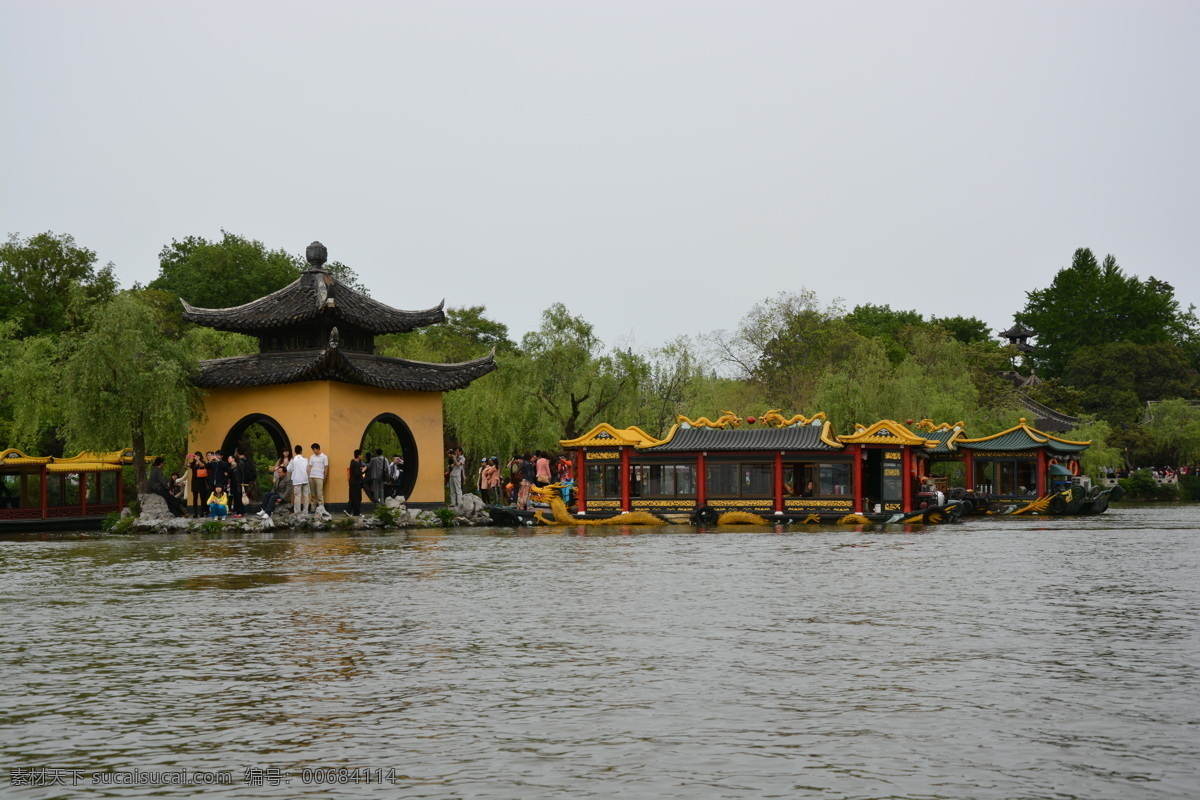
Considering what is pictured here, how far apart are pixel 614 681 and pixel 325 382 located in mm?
24701

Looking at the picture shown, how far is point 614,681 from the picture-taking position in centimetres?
856

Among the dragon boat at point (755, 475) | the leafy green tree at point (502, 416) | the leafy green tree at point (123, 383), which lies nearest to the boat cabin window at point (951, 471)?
the dragon boat at point (755, 475)

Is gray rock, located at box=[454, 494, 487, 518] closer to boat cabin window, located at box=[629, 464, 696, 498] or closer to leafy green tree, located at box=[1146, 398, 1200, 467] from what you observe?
boat cabin window, located at box=[629, 464, 696, 498]

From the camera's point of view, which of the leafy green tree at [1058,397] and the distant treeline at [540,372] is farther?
the leafy green tree at [1058,397]

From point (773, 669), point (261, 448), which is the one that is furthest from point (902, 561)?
point (261, 448)

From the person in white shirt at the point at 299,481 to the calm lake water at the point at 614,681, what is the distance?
38.8 ft

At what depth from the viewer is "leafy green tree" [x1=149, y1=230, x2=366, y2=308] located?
5909cm

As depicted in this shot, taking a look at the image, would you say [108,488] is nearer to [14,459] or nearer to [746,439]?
[14,459]

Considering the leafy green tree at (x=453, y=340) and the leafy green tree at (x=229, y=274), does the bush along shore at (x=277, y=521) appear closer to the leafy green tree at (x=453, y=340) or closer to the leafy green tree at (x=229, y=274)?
the leafy green tree at (x=453, y=340)

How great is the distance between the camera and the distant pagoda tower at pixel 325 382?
105 feet

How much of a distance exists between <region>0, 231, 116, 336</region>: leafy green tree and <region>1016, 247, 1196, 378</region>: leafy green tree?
Result: 200 ft

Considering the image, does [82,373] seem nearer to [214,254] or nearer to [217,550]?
[217,550]

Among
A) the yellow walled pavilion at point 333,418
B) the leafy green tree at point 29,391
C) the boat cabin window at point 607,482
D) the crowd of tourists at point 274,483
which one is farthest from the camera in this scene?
the leafy green tree at point 29,391

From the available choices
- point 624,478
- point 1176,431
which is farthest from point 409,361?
point 1176,431
